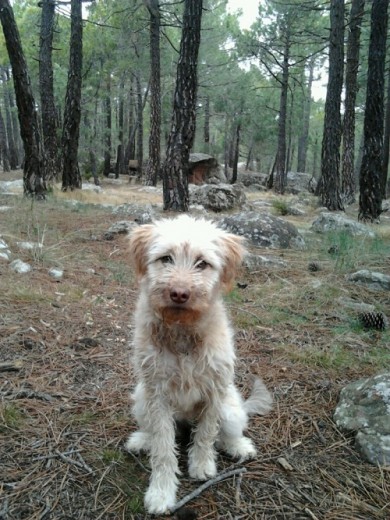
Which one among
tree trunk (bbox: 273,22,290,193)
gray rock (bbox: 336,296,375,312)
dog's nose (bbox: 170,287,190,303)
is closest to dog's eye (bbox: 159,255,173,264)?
dog's nose (bbox: 170,287,190,303)

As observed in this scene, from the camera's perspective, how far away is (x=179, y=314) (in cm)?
234

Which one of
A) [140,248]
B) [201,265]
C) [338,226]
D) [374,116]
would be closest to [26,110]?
[338,226]

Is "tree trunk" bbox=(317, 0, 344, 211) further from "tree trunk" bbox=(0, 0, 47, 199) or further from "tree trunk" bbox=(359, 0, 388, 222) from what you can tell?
"tree trunk" bbox=(0, 0, 47, 199)

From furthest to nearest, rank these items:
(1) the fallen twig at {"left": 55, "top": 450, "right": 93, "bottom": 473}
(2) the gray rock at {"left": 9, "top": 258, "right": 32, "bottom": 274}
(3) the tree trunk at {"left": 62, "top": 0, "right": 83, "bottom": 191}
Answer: (3) the tree trunk at {"left": 62, "top": 0, "right": 83, "bottom": 191} < (2) the gray rock at {"left": 9, "top": 258, "right": 32, "bottom": 274} < (1) the fallen twig at {"left": 55, "top": 450, "right": 93, "bottom": 473}

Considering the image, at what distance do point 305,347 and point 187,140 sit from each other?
6624 mm

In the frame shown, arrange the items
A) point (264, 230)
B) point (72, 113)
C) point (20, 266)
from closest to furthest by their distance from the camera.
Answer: point (20, 266), point (264, 230), point (72, 113)

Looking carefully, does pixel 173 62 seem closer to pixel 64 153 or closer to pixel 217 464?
pixel 64 153

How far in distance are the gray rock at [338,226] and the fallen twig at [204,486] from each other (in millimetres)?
7210

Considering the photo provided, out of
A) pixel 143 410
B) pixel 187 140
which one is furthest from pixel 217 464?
pixel 187 140

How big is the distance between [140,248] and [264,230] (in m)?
5.63

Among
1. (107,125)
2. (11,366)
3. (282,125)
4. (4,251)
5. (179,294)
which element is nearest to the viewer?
(179,294)

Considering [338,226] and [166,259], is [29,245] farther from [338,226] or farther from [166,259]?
[338,226]

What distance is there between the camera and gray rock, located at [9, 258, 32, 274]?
5.45 m

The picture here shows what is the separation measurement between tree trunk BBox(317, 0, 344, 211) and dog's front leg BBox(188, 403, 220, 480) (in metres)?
12.3
